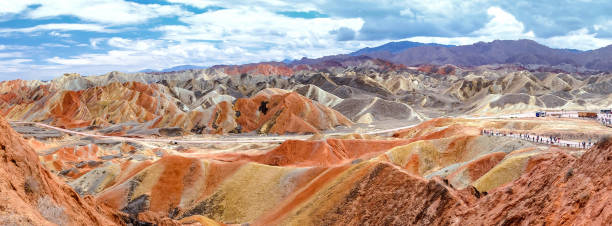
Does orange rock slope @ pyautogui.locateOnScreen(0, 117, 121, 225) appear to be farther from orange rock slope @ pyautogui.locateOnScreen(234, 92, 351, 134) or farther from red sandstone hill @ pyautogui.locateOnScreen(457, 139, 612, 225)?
orange rock slope @ pyautogui.locateOnScreen(234, 92, 351, 134)

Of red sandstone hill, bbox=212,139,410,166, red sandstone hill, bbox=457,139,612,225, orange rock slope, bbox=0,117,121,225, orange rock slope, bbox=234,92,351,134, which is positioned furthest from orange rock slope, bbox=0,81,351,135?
orange rock slope, bbox=0,117,121,225

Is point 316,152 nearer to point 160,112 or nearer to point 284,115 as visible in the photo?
point 284,115

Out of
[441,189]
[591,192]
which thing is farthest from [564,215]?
[441,189]

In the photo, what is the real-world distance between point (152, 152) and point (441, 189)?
73.1 meters

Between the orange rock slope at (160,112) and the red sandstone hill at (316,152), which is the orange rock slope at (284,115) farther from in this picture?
the red sandstone hill at (316,152)

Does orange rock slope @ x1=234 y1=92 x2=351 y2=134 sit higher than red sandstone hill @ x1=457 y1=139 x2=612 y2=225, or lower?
lower

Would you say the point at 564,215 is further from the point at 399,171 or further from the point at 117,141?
the point at 117,141

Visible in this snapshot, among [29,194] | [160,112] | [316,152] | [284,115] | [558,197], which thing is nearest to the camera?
[558,197]

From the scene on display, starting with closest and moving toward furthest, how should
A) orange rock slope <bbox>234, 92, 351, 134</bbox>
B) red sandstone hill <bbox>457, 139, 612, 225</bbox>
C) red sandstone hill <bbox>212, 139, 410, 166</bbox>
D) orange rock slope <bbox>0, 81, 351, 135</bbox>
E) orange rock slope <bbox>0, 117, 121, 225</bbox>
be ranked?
red sandstone hill <bbox>457, 139, 612, 225</bbox> < orange rock slope <bbox>0, 117, 121, 225</bbox> < red sandstone hill <bbox>212, 139, 410, 166</bbox> < orange rock slope <bbox>234, 92, 351, 134</bbox> < orange rock slope <bbox>0, 81, 351, 135</bbox>

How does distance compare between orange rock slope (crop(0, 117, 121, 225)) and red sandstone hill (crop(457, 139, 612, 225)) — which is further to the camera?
orange rock slope (crop(0, 117, 121, 225))

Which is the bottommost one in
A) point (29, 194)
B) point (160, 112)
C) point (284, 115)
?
point (160, 112)

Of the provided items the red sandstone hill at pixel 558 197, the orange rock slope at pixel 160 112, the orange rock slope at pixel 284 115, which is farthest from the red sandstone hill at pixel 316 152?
the red sandstone hill at pixel 558 197

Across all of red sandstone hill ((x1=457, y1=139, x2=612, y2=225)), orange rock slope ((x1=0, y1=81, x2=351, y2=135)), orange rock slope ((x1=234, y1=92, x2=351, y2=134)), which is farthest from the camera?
orange rock slope ((x1=0, y1=81, x2=351, y2=135))

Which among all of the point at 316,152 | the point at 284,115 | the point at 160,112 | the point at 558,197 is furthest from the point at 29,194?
the point at 160,112
